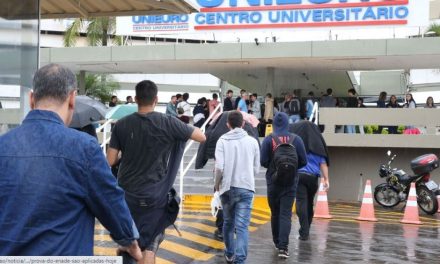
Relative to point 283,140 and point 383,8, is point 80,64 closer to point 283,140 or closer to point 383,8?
point 383,8

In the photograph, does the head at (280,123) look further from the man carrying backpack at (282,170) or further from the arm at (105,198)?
the arm at (105,198)

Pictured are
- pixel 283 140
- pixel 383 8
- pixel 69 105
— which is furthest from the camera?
pixel 383 8

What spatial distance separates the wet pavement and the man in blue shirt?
16.3ft

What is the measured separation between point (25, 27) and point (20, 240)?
403 cm

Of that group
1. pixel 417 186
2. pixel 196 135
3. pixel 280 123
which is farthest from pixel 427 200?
pixel 196 135

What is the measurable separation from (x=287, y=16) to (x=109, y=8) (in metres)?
15.1

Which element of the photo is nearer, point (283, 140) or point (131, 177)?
point (131, 177)

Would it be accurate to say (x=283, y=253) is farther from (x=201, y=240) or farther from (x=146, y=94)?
(x=146, y=94)

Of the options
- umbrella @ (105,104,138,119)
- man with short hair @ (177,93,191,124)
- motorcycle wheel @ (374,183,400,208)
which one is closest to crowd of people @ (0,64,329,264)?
umbrella @ (105,104,138,119)

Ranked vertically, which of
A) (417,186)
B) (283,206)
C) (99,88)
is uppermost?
(99,88)

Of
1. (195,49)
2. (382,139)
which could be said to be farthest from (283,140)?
(195,49)

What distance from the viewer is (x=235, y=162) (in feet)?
24.3

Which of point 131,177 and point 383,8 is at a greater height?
point 383,8

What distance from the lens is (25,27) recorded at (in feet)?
21.0
